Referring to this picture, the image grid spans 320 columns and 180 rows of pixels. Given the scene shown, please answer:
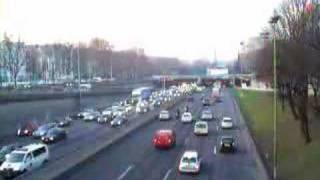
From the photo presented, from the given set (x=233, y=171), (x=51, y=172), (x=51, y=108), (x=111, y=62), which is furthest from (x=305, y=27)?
(x=111, y=62)

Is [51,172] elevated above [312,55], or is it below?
below

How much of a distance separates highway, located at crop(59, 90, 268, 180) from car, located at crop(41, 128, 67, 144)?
6343 millimetres

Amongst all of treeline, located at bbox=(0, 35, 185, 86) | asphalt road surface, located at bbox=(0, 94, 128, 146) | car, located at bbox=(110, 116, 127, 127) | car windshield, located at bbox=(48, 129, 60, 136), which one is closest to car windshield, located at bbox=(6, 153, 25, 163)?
car windshield, located at bbox=(48, 129, 60, 136)

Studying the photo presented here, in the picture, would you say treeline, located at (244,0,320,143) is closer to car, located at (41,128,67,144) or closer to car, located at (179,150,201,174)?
car, located at (179,150,201,174)

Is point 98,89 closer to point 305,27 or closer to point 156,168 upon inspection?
point 305,27

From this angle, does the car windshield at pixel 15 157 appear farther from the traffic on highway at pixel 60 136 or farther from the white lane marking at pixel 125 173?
the white lane marking at pixel 125 173

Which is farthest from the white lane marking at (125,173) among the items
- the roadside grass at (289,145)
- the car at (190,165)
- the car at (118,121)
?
the car at (118,121)

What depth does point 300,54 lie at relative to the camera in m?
56.0

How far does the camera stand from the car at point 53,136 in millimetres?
57806

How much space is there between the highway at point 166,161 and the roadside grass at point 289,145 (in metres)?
1.35

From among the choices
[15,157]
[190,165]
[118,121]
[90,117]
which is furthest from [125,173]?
[90,117]

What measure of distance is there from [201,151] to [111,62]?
496 ft

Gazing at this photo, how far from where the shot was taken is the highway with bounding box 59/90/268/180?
38.7 meters

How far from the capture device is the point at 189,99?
122m
